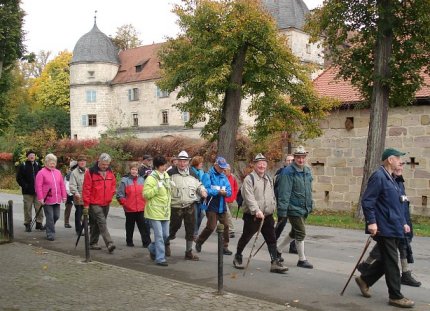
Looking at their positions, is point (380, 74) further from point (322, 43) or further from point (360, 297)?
point (360, 297)

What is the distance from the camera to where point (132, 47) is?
74.4 meters

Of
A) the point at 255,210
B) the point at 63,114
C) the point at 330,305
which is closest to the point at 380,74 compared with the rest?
the point at 255,210

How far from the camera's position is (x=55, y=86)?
244 feet

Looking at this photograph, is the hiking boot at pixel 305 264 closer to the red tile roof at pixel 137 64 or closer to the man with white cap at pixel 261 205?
the man with white cap at pixel 261 205

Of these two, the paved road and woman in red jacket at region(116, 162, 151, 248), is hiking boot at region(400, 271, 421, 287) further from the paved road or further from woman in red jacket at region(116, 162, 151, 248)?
woman in red jacket at region(116, 162, 151, 248)

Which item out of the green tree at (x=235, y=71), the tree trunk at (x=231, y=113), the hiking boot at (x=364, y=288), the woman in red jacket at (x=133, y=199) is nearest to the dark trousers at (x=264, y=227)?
the hiking boot at (x=364, y=288)

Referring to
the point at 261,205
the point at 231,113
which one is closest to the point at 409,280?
the point at 261,205

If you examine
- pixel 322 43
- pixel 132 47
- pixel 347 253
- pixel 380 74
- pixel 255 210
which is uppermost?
pixel 132 47

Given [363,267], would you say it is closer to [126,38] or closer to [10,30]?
[10,30]

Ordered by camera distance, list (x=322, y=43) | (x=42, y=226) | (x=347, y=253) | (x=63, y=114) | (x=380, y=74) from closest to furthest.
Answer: (x=347, y=253)
(x=42, y=226)
(x=380, y=74)
(x=322, y=43)
(x=63, y=114)

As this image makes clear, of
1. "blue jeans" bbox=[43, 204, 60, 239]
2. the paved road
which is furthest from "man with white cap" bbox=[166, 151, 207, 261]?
"blue jeans" bbox=[43, 204, 60, 239]

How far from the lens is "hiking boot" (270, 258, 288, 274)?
27.8ft

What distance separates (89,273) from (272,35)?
507 inches

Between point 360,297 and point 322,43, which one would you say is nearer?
point 360,297
